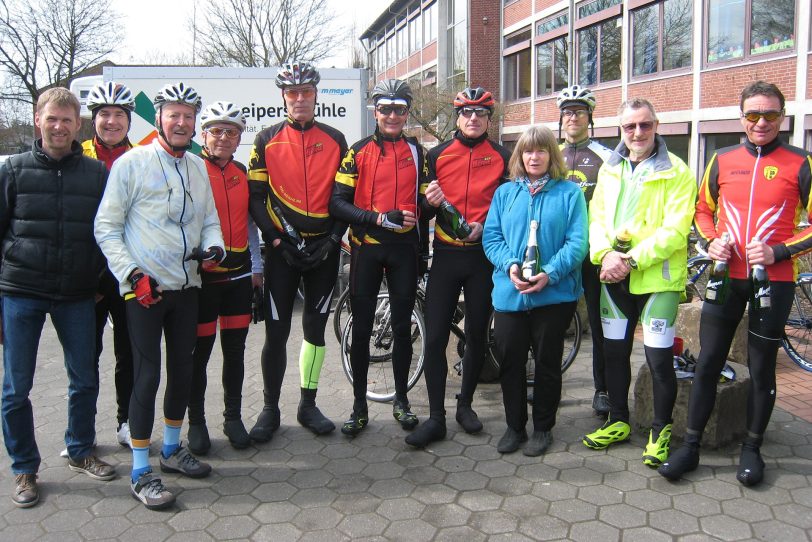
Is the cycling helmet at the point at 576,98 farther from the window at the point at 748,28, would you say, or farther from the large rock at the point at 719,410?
the window at the point at 748,28

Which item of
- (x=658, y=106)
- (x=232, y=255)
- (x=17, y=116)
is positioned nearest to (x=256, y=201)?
(x=232, y=255)

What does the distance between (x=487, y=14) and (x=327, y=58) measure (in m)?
8.15

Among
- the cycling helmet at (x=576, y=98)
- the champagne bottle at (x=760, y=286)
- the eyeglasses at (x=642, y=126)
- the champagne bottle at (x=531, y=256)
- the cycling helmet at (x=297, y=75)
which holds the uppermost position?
the cycling helmet at (x=297, y=75)

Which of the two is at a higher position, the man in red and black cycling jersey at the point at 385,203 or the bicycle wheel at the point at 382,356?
the man in red and black cycling jersey at the point at 385,203

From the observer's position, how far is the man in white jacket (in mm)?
3373

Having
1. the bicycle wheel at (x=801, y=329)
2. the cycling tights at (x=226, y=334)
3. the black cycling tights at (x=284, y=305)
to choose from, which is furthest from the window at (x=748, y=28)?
the cycling tights at (x=226, y=334)

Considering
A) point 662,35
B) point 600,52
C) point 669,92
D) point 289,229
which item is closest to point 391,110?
point 289,229

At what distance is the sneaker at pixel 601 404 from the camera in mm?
4641

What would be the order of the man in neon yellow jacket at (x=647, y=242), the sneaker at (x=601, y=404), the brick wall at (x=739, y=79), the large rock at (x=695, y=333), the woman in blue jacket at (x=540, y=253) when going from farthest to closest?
the brick wall at (x=739, y=79), the large rock at (x=695, y=333), the sneaker at (x=601, y=404), the woman in blue jacket at (x=540, y=253), the man in neon yellow jacket at (x=647, y=242)

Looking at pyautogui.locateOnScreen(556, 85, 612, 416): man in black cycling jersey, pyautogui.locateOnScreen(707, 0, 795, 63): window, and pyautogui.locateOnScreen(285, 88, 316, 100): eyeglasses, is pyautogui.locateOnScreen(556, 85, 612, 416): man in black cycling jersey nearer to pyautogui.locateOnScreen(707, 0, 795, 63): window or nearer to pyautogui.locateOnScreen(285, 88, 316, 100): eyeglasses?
pyautogui.locateOnScreen(285, 88, 316, 100): eyeglasses

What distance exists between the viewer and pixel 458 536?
3.18 m

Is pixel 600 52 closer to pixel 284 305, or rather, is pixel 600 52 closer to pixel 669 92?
pixel 669 92

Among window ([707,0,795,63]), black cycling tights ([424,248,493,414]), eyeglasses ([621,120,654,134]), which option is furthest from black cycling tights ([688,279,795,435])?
window ([707,0,795,63])

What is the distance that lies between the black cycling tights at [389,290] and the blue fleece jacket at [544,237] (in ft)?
1.88
